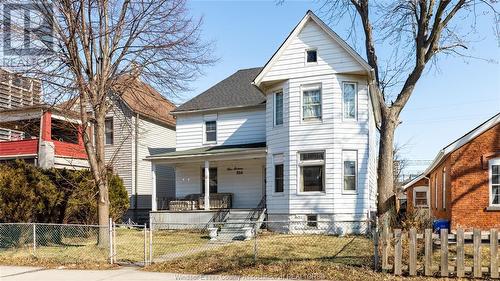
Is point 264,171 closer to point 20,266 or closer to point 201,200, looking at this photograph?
point 201,200

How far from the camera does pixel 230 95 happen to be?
2472cm

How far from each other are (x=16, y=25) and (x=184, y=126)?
459 inches

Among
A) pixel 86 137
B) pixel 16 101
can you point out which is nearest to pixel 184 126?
pixel 16 101

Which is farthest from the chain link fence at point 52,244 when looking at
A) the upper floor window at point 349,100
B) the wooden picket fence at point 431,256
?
the upper floor window at point 349,100

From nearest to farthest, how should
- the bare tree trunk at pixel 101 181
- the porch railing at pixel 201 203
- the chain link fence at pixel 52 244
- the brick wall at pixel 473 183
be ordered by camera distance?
the chain link fence at pixel 52 244 → the bare tree trunk at pixel 101 181 → the brick wall at pixel 473 183 → the porch railing at pixel 201 203

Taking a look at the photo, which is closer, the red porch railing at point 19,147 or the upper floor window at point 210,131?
the red porch railing at point 19,147

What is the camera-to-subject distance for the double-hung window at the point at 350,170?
18.4 metres

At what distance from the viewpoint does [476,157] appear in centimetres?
1653

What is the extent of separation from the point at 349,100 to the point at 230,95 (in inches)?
310

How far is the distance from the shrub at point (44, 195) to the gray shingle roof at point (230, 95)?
7592mm

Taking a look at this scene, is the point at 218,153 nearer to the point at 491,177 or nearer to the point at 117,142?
the point at 117,142

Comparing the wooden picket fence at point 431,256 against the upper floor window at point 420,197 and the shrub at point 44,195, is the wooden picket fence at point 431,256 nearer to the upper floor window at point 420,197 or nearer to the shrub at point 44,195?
the shrub at point 44,195

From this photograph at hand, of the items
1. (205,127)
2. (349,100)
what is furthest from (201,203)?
(349,100)

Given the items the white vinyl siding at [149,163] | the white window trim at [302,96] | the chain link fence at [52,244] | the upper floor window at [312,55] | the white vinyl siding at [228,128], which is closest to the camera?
the chain link fence at [52,244]
